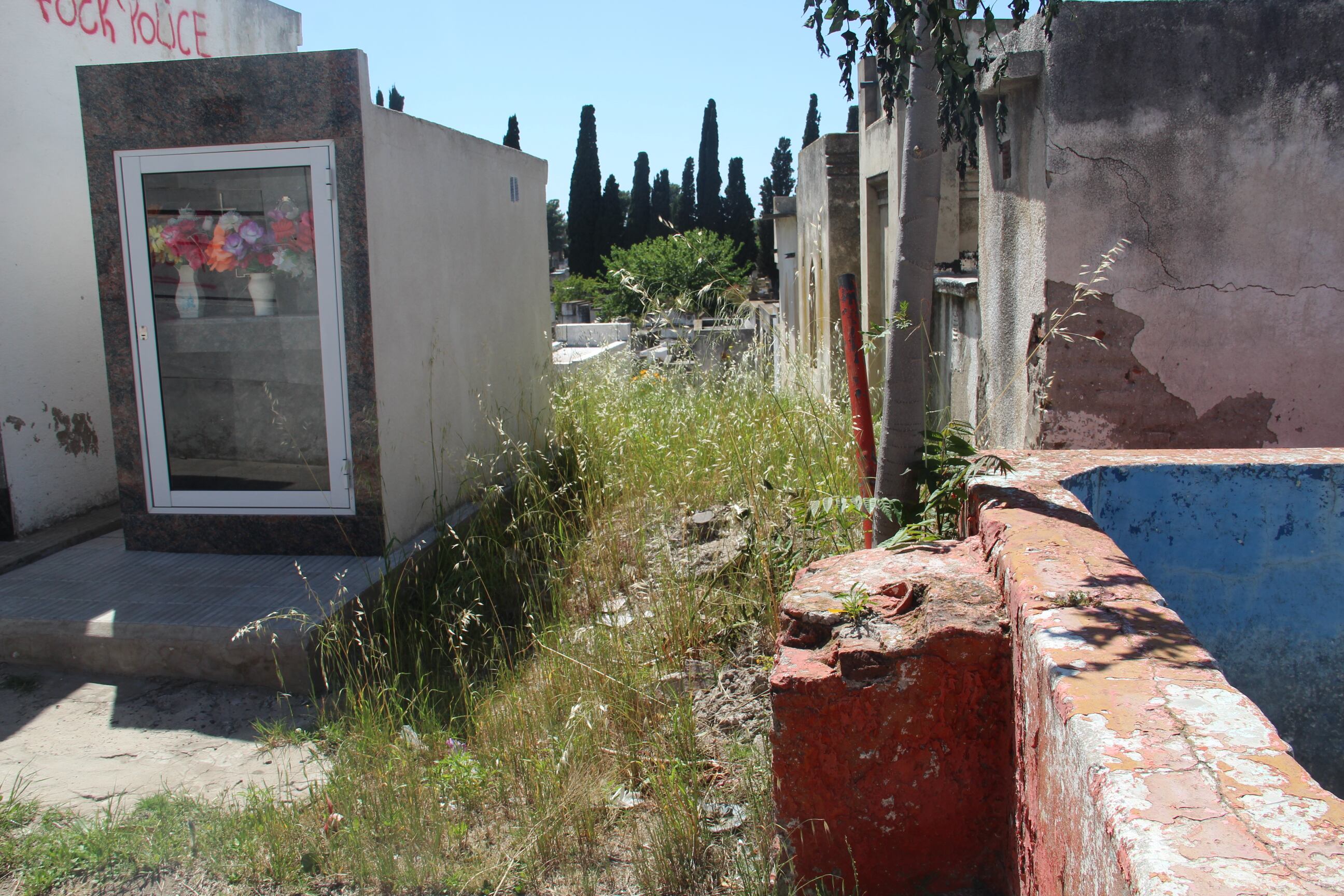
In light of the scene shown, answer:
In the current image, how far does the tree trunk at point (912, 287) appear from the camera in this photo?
3021 millimetres

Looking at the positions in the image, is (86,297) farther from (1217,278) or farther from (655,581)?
(1217,278)

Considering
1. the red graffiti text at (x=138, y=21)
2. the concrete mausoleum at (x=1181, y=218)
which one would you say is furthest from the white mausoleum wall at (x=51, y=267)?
the concrete mausoleum at (x=1181, y=218)

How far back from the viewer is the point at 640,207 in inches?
1319

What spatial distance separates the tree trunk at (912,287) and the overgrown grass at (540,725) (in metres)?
0.53

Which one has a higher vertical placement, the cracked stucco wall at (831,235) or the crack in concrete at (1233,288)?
the cracked stucco wall at (831,235)

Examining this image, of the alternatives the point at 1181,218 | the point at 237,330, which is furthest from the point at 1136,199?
the point at 237,330

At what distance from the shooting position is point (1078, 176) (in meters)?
3.93

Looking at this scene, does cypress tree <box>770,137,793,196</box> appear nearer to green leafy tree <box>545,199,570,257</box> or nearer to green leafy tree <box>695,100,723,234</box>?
green leafy tree <box>695,100,723,234</box>

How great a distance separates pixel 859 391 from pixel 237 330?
323 cm

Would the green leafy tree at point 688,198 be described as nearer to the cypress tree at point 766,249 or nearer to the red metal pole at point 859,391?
the cypress tree at point 766,249

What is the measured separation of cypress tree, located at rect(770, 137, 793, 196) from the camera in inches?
1393

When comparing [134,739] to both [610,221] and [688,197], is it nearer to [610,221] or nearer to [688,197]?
[610,221]

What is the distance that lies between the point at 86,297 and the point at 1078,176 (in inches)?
213

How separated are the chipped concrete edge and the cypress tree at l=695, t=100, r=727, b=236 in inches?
1268
